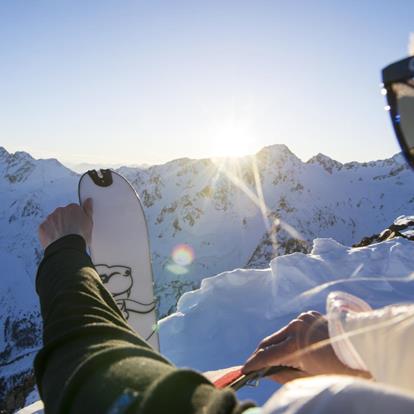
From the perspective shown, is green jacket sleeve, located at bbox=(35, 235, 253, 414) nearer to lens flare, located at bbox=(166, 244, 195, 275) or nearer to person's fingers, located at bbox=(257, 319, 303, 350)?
person's fingers, located at bbox=(257, 319, 303, 350)

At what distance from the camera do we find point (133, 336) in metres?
1.06

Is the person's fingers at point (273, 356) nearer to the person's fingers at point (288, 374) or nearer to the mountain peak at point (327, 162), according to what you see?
the person's fingers at point (288, 374)

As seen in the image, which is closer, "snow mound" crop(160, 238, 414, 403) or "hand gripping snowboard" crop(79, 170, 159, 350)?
"snow mound" crop(160, 238, 414, 403)

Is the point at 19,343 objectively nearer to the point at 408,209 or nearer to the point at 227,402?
the point at 408,209

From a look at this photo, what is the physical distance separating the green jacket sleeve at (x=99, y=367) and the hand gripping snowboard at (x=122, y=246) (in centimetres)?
357

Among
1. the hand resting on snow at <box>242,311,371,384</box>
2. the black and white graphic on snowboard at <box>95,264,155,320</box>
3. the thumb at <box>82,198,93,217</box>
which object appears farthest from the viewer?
the black and white graphic on snowboard at <box>95,264,155,320</box>

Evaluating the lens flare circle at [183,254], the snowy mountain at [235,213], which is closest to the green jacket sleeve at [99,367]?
the snowy mountain at [235,213]

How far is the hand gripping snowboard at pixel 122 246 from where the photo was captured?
→ 4.91 m

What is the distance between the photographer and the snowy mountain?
381 feet

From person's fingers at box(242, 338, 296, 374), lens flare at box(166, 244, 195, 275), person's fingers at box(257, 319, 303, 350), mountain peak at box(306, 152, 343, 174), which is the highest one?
person's fingers at box(257, 319, 303, 350)

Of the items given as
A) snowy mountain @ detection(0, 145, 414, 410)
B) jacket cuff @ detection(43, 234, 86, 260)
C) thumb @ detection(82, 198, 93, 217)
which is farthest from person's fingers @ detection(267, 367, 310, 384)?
snowy mountain @ detection(0, 145, 414, 410)

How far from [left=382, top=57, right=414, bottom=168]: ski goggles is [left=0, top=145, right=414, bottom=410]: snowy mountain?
104 m

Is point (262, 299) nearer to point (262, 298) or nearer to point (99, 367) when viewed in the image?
point (262, 298)

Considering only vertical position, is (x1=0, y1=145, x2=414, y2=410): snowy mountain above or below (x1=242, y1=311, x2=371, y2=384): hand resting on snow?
below
